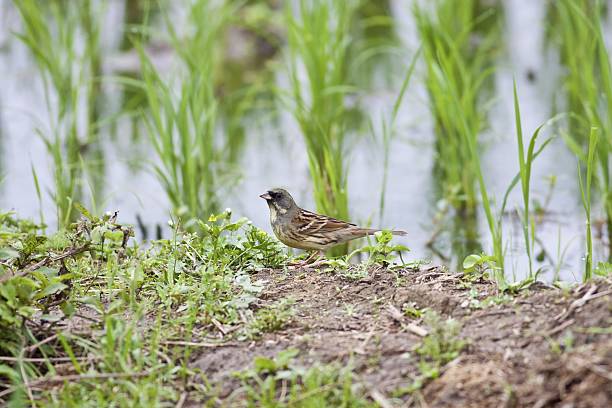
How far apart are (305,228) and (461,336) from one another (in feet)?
6.35

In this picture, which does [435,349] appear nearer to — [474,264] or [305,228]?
[474,264]

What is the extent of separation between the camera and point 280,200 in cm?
630

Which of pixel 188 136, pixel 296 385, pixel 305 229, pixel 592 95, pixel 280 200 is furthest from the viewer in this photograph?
pixel 188 136

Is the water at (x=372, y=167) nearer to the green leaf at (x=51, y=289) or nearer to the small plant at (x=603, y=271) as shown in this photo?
the small plant at (x=603, y=271)

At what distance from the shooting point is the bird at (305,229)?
6.09 metres

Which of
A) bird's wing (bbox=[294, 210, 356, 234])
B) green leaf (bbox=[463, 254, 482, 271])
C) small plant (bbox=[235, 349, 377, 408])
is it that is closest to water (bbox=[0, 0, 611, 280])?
bird's wing (bbox=[294, 210, 356, 234])

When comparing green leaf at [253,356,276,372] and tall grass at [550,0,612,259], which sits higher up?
tall grass at [550,0,612,259]

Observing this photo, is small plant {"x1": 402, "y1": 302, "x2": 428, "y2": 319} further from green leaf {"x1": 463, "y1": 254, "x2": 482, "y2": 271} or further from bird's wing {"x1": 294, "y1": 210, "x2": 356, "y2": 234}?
bird's wing {"x1": 294, "y1": 210, "x2": 356, "y2": 234}

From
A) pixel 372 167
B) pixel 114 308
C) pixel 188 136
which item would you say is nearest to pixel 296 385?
pixel 114 308

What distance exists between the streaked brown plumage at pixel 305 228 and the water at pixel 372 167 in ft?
4.05

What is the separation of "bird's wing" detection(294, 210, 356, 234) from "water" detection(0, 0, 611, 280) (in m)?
1.23

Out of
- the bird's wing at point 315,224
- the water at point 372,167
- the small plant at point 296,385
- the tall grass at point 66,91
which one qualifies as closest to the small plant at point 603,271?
the small plant at point 296,385

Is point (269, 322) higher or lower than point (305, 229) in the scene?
lower

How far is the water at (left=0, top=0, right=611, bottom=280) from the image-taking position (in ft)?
28.2
